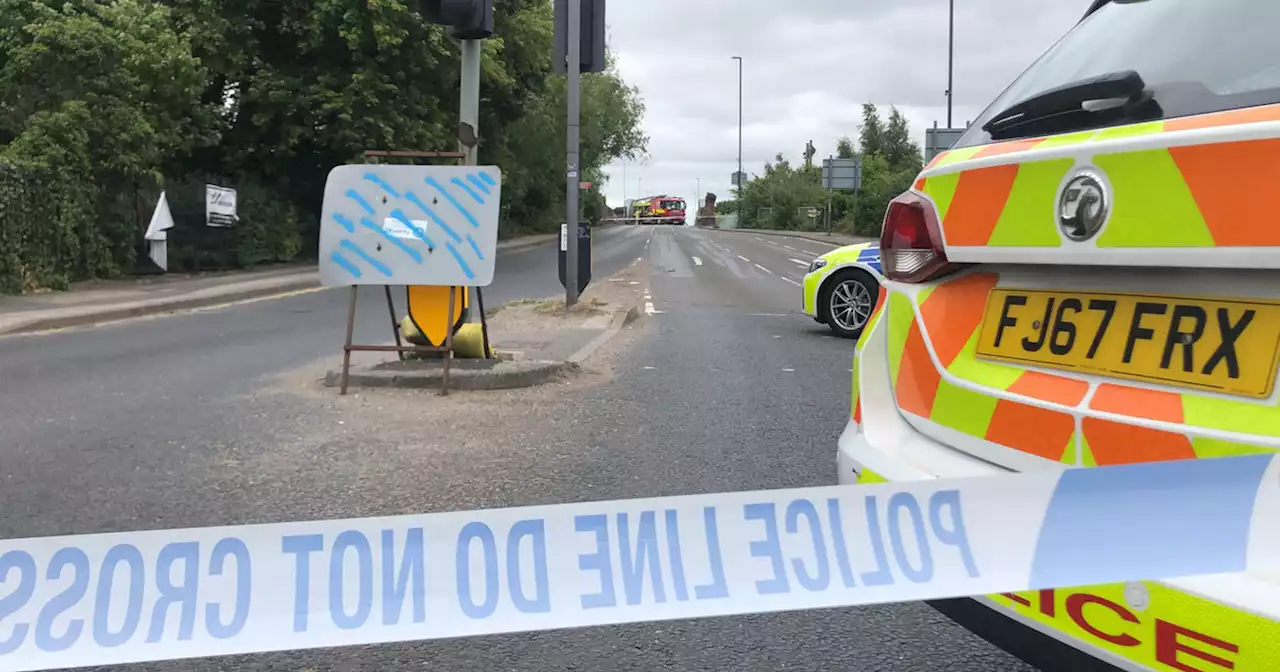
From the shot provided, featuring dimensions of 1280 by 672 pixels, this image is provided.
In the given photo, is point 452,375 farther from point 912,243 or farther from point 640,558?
point 640,558

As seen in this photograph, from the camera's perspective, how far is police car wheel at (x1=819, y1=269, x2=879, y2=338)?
34.7 ft

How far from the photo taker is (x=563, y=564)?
7.01ft

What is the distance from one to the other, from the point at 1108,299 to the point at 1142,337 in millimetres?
121

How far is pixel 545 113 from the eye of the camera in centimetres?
3784

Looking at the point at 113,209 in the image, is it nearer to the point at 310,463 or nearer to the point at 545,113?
the point at 310,463

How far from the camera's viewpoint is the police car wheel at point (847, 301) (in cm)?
1059

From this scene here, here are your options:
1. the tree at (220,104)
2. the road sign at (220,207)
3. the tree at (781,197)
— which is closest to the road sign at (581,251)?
the tree at (220,104)

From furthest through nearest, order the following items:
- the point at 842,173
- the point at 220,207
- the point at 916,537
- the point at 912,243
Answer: the point at 842,173 < the point at 220,207 < the point at 912,243 < the point at 916,537

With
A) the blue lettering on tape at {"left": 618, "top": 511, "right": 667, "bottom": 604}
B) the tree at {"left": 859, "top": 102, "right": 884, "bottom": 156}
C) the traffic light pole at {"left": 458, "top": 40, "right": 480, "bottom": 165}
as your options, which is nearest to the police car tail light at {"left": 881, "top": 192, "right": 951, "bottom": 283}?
the blue lettering on tape at {"left": 618, "top": 511, "right": 667, "bottom": 604}

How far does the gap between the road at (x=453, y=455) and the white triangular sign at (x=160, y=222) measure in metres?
8.43

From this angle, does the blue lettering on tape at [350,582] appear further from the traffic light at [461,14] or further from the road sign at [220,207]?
the road sign at [220,207]

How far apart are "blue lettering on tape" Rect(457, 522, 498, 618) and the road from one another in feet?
3.16

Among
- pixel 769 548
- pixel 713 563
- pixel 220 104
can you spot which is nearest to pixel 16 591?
Result: pixel 713 563

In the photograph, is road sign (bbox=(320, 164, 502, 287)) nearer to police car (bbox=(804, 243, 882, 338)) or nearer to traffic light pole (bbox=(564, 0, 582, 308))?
police car (bbox=(804, 243, 882, 338))
